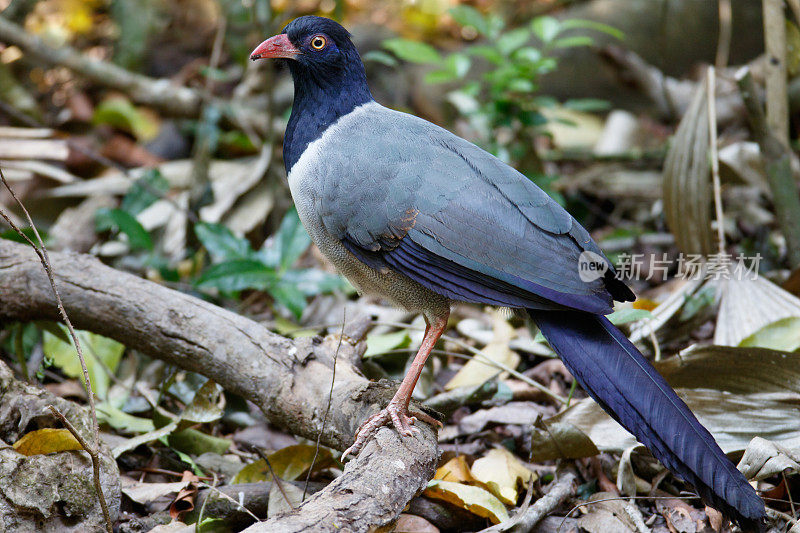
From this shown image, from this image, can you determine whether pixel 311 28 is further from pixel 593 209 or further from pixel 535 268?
pixel 593 209

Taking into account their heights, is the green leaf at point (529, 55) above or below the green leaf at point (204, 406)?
above

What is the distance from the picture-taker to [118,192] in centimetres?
618

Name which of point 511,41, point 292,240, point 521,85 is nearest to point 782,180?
point 521,85

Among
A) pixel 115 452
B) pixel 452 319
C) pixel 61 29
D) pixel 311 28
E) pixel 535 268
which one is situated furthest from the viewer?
pixel 61 29

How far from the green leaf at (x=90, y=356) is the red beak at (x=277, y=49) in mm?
1908

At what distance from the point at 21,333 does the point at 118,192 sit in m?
2.41

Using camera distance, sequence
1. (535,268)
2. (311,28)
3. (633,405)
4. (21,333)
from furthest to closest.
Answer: (21,333)
(311,28)
(535,268)
(633,405)

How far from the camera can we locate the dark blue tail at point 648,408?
2.69 meters

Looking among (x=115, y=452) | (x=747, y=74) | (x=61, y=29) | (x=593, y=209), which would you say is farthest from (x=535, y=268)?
(x=61, y=29)

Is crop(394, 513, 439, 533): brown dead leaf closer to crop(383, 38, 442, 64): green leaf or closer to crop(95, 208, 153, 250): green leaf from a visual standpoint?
crop(95, 208, 153, 250): green leaf

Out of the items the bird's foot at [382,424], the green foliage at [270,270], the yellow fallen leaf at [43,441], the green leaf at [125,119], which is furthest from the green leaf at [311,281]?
the green leaf at [125,119]

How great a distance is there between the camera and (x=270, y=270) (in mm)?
4770

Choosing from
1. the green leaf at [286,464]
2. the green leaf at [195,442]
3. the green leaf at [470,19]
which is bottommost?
the green leaf at [195,442]

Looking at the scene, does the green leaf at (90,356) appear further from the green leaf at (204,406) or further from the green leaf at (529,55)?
the green leaf at (529,55)
